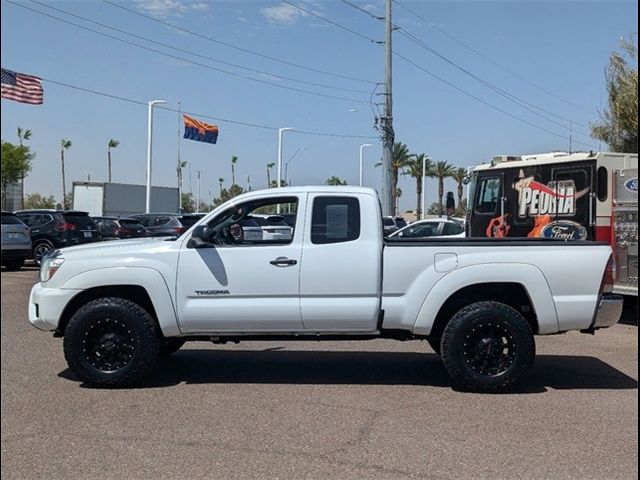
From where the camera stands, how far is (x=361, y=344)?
29.9 ft

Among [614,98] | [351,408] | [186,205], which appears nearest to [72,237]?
[351,408]

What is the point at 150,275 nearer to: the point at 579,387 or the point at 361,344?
the point at 361,344

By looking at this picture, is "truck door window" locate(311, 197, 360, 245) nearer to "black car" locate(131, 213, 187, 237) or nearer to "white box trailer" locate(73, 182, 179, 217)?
"black car" locate(131, 213, 187, 237)

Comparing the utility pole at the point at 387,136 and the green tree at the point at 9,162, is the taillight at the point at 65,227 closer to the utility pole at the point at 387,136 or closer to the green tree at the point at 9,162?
the utility pole at the point at 387,136

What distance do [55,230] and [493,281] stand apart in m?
16.3

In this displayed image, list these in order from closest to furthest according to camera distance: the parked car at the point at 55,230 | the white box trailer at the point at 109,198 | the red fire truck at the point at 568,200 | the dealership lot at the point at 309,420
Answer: the dealership lot at the point at 309,420 → the red fire truck at the point at 568,200 → the parked car at the point at 55,230 → the white box trailer at the point at 109,198

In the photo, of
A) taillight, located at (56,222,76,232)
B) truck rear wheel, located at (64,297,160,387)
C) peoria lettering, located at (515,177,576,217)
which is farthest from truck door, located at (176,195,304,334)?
taillight, located at (56,222,76,232)

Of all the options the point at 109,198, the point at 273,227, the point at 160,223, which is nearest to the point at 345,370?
the point at 273,227

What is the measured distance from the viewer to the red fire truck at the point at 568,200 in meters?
10.7

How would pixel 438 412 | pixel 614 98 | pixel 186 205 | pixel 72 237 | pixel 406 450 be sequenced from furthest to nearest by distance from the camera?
pixel 186 205 < pixel 614 98 < pixel 72 237 < pixel 438 412 < pixel 406 450

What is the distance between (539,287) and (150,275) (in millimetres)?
3771

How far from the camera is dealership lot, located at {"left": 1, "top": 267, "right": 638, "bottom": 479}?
4578mm

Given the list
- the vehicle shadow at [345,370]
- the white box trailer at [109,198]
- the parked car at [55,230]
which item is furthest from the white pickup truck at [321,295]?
the white box trailer at [109,198]

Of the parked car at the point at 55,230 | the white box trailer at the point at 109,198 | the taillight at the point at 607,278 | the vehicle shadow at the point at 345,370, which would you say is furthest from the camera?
the white box trailer at the point at 109,198
